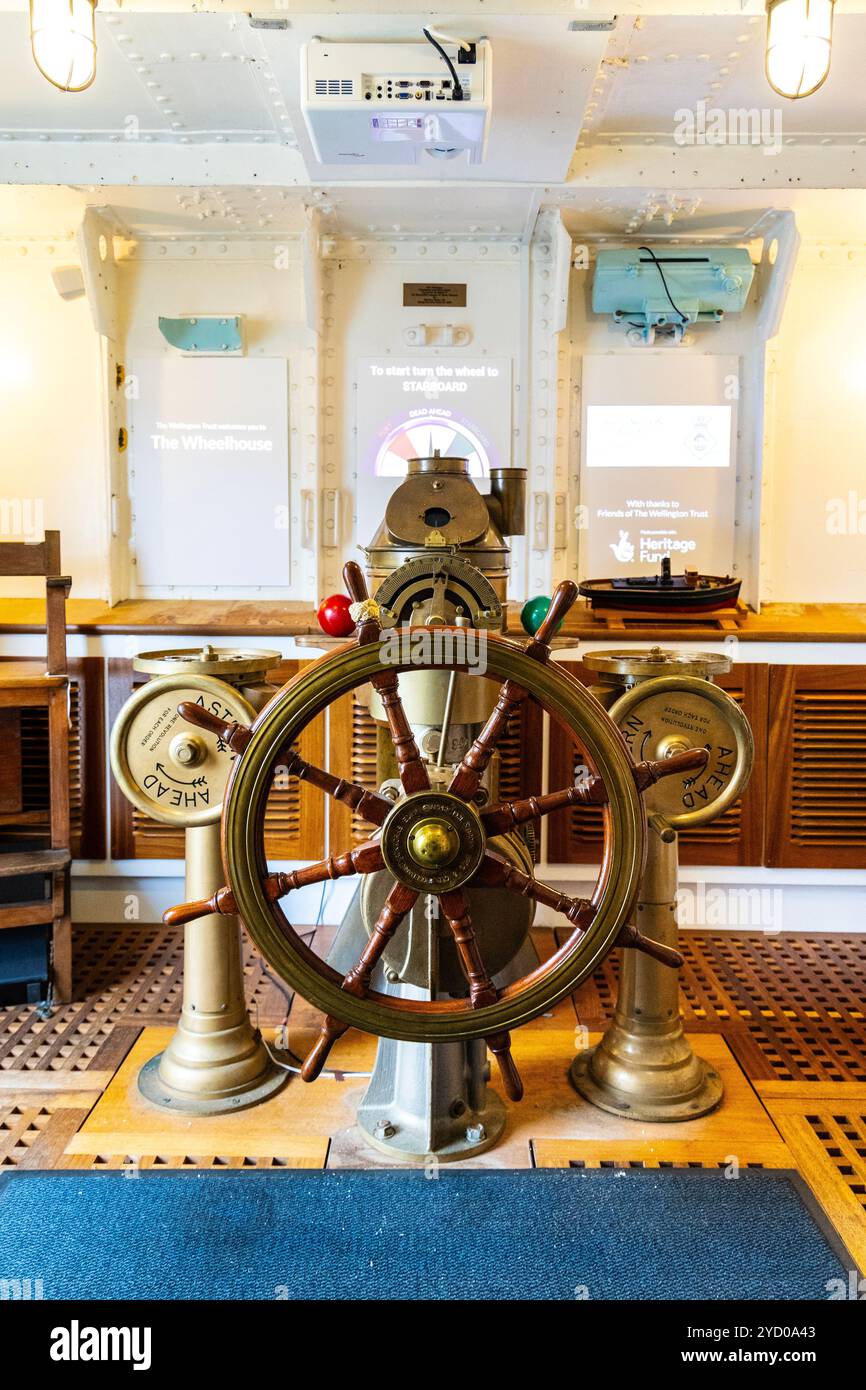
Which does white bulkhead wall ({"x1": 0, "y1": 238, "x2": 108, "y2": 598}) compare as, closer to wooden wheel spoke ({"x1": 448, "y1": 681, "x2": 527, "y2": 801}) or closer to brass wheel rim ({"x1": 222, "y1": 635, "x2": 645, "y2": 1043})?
brass wheel rim ({"x1": 222, "y1": 635, "x2": 645, "y2": 1043})

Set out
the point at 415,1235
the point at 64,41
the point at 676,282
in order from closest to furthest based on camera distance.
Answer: the point at 415,1235
the point at 64,41
the point at 676,282

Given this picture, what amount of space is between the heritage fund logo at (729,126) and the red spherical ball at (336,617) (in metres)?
1.91

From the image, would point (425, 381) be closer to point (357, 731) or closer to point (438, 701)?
point (357, 731)

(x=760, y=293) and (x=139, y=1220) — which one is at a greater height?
(x=760, y=293)

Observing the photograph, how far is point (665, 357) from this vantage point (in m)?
3.47

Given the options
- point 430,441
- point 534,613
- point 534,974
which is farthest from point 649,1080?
point 430,441

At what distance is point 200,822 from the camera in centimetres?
215

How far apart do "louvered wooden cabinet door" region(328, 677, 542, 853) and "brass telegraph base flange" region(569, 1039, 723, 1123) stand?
40.1 inches

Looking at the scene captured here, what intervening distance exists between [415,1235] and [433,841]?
766mm

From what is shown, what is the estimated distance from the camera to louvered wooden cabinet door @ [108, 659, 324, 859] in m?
3.13
